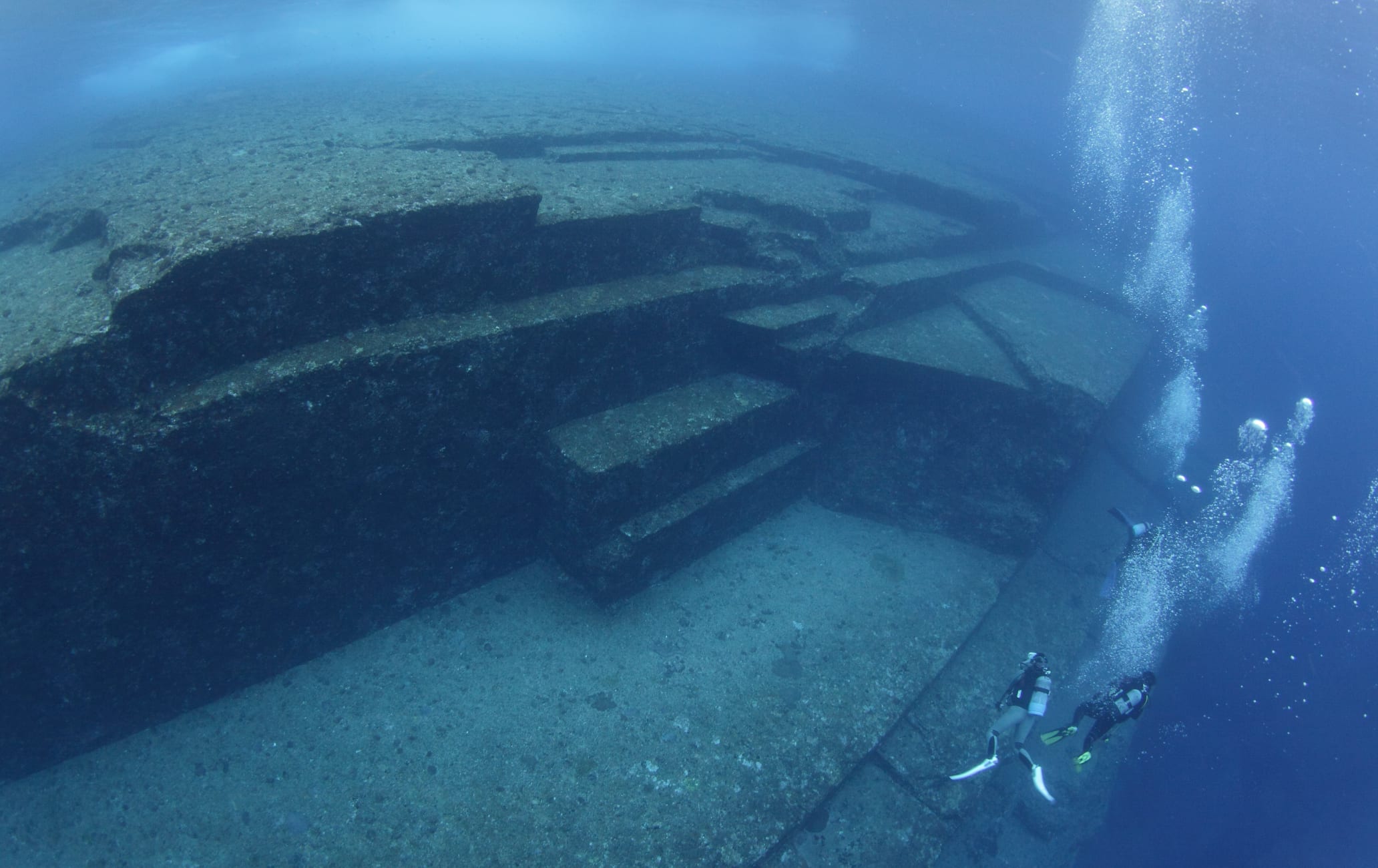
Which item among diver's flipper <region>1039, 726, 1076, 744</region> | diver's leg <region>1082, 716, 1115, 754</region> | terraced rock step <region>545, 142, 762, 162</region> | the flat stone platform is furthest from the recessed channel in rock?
terraced rock step <region>545, 142, 762, 162</region>

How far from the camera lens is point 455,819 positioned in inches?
125

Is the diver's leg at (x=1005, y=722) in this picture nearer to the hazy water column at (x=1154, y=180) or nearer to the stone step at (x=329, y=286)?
the stone step at (x=329, y=286)

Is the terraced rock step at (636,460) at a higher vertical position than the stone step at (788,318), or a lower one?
lower

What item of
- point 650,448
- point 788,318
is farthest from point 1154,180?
point 650,448

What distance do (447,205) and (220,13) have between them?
48.9m

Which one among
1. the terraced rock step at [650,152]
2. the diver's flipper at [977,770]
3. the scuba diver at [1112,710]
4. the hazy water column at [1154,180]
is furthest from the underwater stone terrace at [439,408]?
the hazy water column at [1154,180]

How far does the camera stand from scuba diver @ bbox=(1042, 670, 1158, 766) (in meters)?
4.61

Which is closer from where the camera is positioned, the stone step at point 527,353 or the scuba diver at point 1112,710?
the stone step at point 527,353

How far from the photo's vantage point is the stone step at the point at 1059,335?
6.25 metres

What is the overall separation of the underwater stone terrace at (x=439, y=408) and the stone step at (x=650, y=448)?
26 mm

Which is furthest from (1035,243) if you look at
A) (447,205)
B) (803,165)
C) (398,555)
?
(398,555)

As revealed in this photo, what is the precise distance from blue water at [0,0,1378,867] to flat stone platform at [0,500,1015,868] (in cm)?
339

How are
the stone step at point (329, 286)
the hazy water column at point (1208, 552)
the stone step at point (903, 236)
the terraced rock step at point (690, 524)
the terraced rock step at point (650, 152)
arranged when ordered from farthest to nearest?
the terraced rock step at point (650, 152)
the stone step at point (903, 236)
the hazy water column at point (1208, 552)
the terraced rock step at point (690, 524)
the stone step at point (329, 286)

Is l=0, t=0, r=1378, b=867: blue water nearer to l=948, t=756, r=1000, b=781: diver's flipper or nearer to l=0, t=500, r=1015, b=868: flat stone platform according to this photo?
l=948, t=756, r=1000, b=781: diver's flipper
